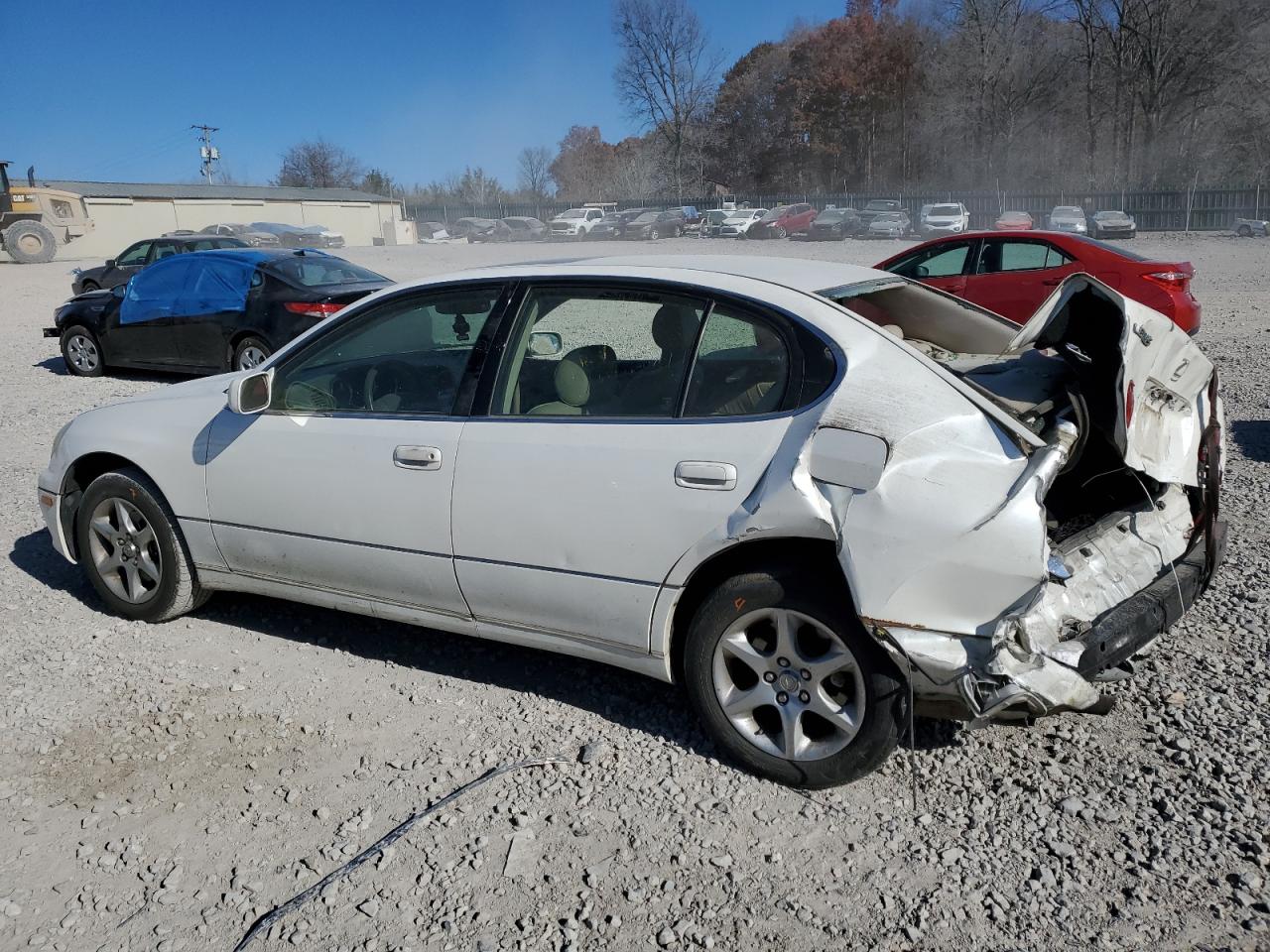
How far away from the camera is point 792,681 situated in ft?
10.6

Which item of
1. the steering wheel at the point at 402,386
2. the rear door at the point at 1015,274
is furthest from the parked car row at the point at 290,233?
the steering wheel at the point at 402,386

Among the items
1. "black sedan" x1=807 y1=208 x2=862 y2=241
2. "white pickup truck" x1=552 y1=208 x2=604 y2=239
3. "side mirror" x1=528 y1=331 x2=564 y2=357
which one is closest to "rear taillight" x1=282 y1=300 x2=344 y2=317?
"side mirror" x1=528 y1=331 x2=564 y2=357

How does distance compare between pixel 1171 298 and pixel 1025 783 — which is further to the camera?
pixel 1171 298

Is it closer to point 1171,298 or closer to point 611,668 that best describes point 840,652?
point 611,668

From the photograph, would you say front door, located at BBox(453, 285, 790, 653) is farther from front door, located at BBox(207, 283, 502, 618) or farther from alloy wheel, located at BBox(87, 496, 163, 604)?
alloy wheel, located at BBox(87, 496, 163, 604)

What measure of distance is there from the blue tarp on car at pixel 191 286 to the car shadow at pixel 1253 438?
9235mm

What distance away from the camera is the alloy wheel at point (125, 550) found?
4.64 metres

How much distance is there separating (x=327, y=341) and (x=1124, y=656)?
3.12 meters

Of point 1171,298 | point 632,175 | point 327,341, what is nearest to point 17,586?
point 327,341

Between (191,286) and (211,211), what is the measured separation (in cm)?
5191

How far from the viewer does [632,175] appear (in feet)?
278

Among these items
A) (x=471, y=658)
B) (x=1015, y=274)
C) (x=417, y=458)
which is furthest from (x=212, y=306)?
(x=1015, y=274)

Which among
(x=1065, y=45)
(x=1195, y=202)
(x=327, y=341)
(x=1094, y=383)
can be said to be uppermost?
(x=1065, y=45)

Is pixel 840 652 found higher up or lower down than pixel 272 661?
higher up
